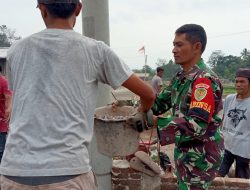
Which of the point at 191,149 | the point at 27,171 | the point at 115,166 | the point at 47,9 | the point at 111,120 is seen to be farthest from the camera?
the point at 115,166

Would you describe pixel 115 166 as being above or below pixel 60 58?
below

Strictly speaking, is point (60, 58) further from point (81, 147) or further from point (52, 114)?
point (81, 147)

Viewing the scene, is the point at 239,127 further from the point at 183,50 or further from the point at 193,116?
the point at 193,116

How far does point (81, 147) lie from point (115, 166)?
Answer: 2.77m

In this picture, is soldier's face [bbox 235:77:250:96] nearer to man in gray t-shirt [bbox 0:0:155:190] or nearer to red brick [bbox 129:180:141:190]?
red brick [bbox 129:180:141:190]

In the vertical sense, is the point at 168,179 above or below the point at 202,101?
below

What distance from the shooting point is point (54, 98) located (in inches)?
69.7

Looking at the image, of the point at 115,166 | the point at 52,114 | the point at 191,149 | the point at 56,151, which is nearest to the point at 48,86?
the point at 52,114

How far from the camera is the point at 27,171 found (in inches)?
67.9

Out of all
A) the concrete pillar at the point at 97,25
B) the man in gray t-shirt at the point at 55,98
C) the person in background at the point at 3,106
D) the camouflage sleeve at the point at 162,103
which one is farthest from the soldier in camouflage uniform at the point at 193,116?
the person in background at the point at 3,106

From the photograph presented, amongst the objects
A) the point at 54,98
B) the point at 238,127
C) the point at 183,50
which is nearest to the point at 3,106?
the point at 238,127

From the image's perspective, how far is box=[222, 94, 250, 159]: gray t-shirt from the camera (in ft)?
15.7

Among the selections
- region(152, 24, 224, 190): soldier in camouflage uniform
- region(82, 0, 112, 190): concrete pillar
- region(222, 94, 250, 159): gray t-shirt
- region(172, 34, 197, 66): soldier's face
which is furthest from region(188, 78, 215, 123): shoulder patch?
region(222, 94, 250, 159): gray t-shirt

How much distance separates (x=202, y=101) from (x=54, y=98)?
1.28 meters
